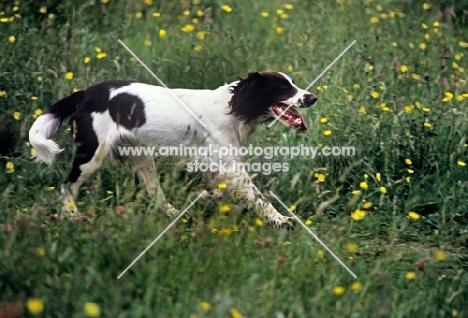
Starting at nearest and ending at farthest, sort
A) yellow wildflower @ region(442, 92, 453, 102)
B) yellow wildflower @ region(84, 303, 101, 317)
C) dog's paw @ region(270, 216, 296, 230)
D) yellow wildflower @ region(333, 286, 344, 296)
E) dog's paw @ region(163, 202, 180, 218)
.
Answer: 1. yellow wildflower @ region(84, 303, 101, 317)
2. yellow wildflower @ region(333, 286, 344, 296)
3. dog's paw @ region(163, 202, 180, 218)
4. dog's paw @ region(270, 216, 296, 230)
5. yellow wildflower @ region(442, 92, 453, 102)

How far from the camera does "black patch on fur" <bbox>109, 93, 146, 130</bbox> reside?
4570 millimetres

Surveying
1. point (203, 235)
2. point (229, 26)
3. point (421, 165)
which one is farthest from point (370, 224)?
point (229, 26)

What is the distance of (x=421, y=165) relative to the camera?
4.92 metres

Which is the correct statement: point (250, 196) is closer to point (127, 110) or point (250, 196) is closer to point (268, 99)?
point (268, 99)

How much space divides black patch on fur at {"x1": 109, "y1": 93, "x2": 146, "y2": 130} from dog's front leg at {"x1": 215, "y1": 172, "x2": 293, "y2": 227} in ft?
1.79

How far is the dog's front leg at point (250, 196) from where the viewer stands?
14.3ft

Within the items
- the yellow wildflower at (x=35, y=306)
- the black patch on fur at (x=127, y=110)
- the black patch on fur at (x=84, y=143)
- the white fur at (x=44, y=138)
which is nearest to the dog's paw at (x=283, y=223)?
the black patch on fur at (x=127, y=110)

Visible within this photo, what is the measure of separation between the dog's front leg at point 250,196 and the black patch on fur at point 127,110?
55cm

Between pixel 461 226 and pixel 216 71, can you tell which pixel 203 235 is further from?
pixel 216 71

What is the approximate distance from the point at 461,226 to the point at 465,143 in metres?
0.69

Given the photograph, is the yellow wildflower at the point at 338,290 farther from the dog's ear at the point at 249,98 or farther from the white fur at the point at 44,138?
the white fur at the point at 44,138

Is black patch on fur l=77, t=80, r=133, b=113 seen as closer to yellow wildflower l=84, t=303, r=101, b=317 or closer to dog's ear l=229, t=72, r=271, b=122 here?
dog's ear l=229, t=72, r=271, b=122

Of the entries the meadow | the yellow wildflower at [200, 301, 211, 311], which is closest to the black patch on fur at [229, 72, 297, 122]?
the meadow

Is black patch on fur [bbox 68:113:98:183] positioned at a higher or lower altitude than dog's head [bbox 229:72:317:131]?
lower
